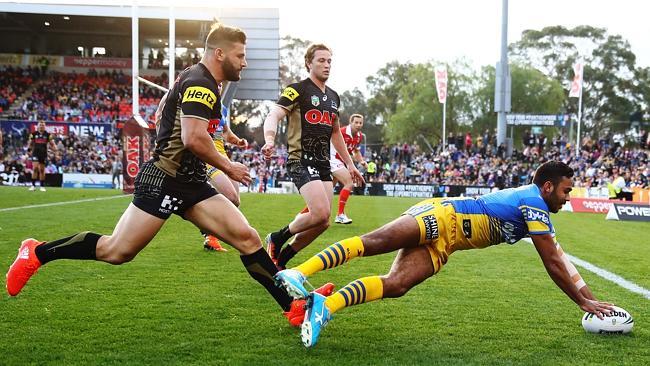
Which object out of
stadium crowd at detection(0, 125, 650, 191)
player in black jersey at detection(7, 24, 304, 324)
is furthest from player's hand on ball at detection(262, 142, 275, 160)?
stadium crowd at detection(0, 125, 650, 191)

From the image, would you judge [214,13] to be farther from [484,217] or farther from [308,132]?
[484,217]

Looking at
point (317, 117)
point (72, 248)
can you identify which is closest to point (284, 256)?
point (317, 117)

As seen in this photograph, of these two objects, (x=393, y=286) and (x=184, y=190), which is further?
(x=184, y=190)

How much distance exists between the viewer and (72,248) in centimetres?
447

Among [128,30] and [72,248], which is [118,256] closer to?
[72,248]

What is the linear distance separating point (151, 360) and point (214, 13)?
40403mm

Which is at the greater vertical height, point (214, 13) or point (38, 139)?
point (214, 13)


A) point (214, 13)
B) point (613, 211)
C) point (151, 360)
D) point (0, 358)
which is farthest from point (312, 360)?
point (214, 13)

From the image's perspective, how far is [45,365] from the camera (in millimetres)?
3500

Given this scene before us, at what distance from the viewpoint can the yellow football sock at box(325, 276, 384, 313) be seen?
13.0 ft

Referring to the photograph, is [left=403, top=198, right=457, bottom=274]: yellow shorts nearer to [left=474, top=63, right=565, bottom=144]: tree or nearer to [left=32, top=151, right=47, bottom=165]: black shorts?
[left=32, top=151, right=47, bottom=165]: black shorts

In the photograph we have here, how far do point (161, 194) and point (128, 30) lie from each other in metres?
45.6

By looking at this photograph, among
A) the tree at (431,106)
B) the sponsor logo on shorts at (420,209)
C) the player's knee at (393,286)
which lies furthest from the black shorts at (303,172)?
the tree at (431,106)

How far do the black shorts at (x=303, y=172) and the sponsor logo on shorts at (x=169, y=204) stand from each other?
2.45 meters
